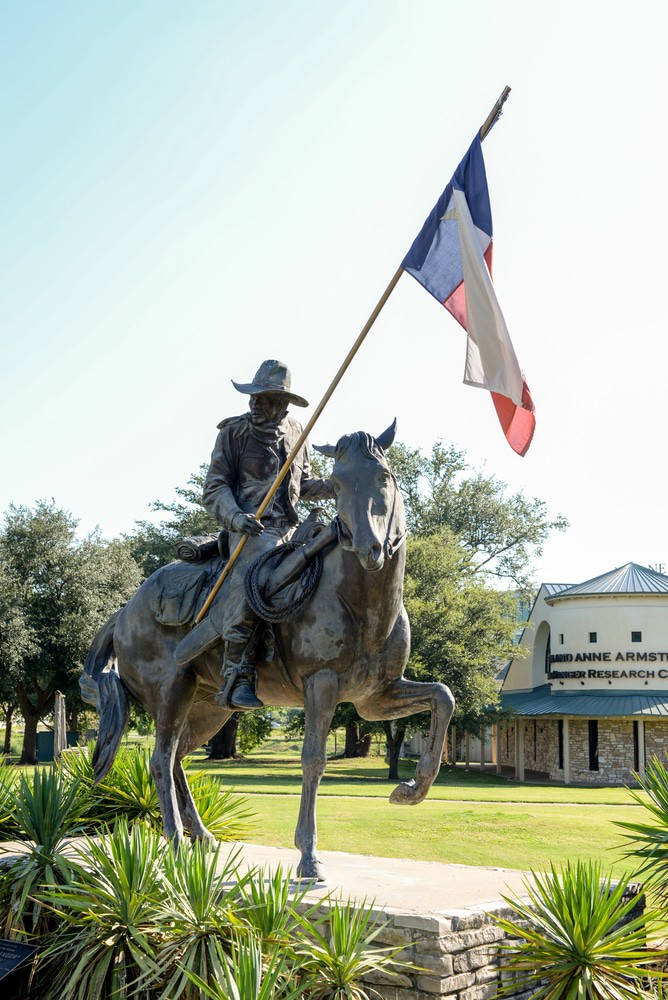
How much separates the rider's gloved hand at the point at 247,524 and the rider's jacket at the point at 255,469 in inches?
20.4

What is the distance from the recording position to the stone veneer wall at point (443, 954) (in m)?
5.95

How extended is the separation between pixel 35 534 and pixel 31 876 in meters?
31.0

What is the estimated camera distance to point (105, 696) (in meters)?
8.68

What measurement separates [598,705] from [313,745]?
108 ft

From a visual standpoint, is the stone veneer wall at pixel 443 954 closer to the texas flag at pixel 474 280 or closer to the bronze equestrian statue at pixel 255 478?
the bronze equestrian statue at pixel 255 478

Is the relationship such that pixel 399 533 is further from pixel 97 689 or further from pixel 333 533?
pixel 97 689

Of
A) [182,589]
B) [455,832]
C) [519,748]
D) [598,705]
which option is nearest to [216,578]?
[182,589]

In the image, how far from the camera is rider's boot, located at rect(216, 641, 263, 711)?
7.32 metres

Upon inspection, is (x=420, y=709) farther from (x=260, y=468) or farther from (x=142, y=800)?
(x=142, y=800)

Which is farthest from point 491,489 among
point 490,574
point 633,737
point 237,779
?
point 237,779

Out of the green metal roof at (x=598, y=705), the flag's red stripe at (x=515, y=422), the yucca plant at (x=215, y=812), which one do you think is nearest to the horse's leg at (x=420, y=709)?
the flag's red stripe at (x=515, y=422)

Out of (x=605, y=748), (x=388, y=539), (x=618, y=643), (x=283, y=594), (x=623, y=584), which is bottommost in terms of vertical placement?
(x=605, y=748)

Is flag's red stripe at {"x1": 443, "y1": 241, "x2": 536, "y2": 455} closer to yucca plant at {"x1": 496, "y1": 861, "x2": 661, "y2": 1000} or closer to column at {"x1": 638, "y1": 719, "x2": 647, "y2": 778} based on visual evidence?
yucca plant at {"x1": 496, "y1": 861, "x2": 661, "y2": 1000}

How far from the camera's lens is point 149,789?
34.0 feet
